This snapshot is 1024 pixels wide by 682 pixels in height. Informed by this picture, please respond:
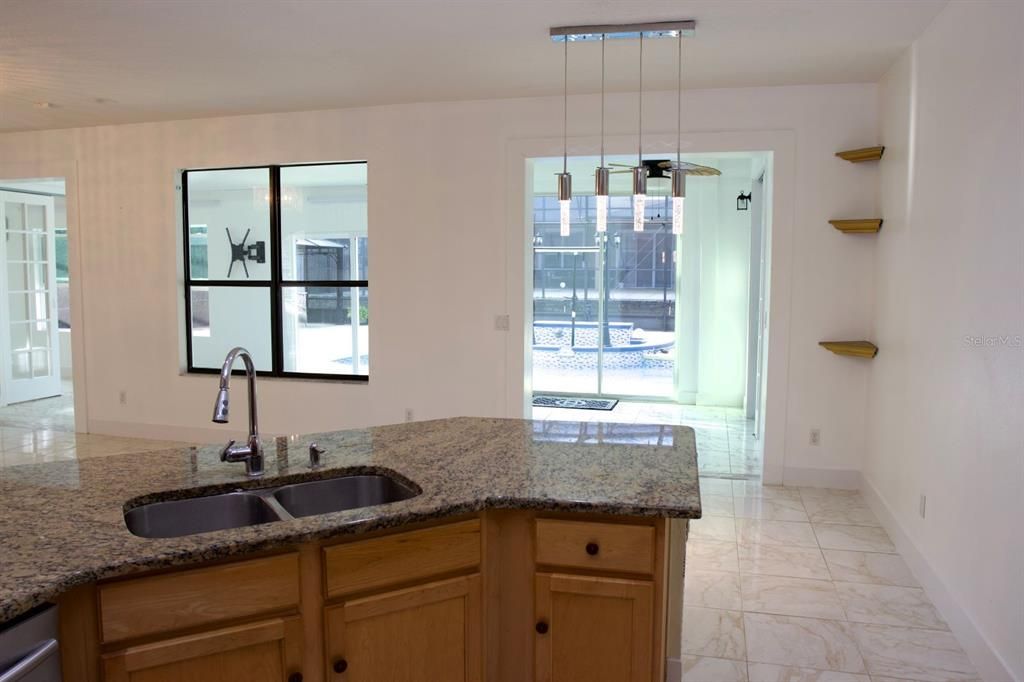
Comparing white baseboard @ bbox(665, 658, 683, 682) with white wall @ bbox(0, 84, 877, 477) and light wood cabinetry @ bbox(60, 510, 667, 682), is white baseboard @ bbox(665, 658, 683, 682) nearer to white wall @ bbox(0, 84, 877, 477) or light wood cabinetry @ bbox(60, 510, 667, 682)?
light wood cabinetry @ bbox(60, 510, 667, 682)

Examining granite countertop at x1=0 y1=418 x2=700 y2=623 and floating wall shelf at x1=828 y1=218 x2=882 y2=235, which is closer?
granite countertop at x1=0 y1=418 x2=700 y2=623

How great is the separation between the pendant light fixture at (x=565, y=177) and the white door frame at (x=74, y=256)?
13.2 ft

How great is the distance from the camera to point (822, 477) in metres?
4.74

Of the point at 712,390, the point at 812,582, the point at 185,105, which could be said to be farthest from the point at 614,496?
the point at 712,390

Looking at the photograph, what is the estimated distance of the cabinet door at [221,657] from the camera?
1.56 metres

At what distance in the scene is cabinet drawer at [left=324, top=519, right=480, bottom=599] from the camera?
68.6 inches

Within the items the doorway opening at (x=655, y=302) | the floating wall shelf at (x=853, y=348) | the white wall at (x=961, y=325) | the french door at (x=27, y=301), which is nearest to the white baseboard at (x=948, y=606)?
the white wall at (x=961, y=325)

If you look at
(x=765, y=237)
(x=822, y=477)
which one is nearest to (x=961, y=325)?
(x=822, y=477)

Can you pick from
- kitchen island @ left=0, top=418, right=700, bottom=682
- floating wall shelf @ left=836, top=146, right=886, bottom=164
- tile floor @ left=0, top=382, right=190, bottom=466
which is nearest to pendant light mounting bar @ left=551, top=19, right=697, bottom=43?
floating wall shelf @ left=836, top=146, right=886, bottom=164

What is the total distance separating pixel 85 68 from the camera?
423 centimetres

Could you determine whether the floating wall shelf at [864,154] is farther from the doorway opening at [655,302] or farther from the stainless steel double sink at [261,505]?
the stainless steel double sink at [261,505]

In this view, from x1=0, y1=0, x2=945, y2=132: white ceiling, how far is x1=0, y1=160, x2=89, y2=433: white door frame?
3.09ft

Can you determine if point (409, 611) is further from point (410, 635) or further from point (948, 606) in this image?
point (948, 606)

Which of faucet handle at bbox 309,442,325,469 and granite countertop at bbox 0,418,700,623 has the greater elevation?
faucet handle at bbox 309,442,325,469
